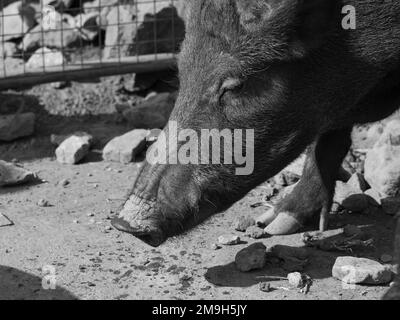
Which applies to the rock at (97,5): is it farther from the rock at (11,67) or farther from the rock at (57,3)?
the rock at (11,67)

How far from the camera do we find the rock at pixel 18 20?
788 cm

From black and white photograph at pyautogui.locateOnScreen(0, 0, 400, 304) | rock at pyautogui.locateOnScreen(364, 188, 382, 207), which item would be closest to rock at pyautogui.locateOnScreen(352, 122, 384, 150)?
black and white photograph at pyautogui.locateOnScreen(0, 0, 400, 304)

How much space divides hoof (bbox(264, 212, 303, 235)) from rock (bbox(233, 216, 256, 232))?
13 centimetres

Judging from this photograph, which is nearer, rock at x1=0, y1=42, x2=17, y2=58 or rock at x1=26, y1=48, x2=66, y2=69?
rock at x1=26, y1=48, x2=66, y2=69

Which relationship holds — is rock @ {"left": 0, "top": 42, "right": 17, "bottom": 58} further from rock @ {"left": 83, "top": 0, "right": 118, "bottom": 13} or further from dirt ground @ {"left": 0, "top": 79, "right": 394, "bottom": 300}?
dirt ground @ {"left": 0, "top": 79, "right": 394, "bottom": 300}

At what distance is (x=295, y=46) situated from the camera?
14.4 ft

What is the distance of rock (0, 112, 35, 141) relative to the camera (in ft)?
22.1

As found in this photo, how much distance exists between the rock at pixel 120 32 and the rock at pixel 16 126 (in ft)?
3.57

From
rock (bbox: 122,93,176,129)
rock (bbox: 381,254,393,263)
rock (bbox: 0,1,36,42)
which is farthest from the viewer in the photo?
rock (bbox: 0,1,36,42)

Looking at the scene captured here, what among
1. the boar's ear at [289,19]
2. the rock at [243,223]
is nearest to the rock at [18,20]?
the rock at [243,223]

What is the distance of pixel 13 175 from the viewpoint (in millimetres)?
5996

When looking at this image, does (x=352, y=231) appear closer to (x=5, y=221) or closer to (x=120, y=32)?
(x=5, y=221)
